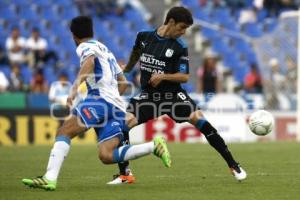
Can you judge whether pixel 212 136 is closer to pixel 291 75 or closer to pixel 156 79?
pixel 156 79

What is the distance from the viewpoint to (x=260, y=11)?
1222 inches

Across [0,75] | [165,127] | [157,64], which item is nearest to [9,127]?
[0,75]

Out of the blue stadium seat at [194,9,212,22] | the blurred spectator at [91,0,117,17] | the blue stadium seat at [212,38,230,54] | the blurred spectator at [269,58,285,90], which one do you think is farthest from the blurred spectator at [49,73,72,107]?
the blue stadium seat at [194,9,212,22]

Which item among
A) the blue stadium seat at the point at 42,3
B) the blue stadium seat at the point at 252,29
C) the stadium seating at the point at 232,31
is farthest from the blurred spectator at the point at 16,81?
the blue stadium seat at the point at 252,29

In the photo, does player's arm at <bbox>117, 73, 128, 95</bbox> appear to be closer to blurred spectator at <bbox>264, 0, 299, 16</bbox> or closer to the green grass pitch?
the green grass pitch

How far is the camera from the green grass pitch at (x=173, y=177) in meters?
9.43

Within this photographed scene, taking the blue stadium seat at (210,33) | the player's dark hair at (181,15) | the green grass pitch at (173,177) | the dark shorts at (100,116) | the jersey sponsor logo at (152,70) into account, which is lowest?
the green grass pitch at (173,177)

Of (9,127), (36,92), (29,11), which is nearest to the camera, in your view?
(9,127)

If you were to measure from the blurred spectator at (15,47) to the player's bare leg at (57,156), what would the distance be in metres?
14.3

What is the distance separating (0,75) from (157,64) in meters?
12.0

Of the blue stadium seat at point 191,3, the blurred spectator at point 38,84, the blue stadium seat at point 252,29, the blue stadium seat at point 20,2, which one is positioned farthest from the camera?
the blue stadium seat at point 252,29

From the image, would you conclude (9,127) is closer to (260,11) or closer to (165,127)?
(165,127)

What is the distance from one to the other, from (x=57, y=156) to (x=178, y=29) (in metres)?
2.39

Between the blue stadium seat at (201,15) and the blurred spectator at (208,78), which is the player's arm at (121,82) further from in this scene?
the blue stadium seat at (201,15)
